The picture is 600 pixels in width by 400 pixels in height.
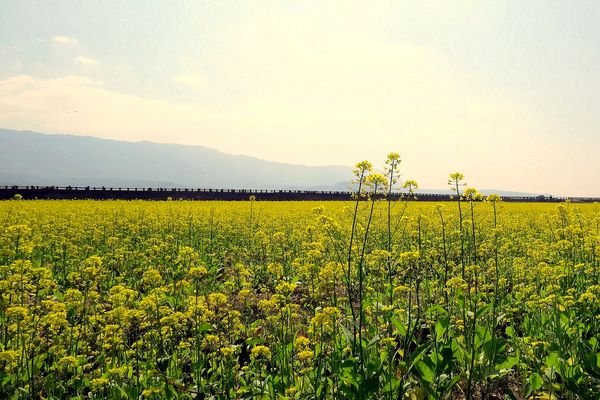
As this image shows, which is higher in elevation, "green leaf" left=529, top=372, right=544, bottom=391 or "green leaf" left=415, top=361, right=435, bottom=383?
"green leaf" left=415, top=361, right=435, bottom=383

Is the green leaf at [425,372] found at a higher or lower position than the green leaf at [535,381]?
higher

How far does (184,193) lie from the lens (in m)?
64.0

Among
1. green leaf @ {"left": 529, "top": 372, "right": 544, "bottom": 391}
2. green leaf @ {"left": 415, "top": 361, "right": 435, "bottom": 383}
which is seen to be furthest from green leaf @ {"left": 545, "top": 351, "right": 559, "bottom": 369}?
green leaf @ {"left": 415, "top": 361, "right": 435, "bottom": 383}

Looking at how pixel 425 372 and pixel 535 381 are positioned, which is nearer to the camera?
pixel 425 372

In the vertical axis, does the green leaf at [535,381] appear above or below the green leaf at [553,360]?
below

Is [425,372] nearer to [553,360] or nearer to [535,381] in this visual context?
[535,381]

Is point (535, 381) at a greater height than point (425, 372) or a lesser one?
lesser

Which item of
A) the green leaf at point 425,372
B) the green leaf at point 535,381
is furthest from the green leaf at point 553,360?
the green leaf at point 425,372

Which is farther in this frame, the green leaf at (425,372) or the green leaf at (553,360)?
the green leaf at (553,360)

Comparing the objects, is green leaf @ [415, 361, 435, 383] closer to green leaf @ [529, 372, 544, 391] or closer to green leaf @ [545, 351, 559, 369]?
green leaf @ [529, 372, 544, 391]

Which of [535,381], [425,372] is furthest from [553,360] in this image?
[425,372]

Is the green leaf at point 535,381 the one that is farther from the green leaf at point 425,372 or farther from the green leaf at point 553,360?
the green leaf at point 425,372

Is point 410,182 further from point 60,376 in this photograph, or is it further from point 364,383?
point 60,376

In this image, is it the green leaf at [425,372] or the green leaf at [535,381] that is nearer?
the green leaf at [425,372]
